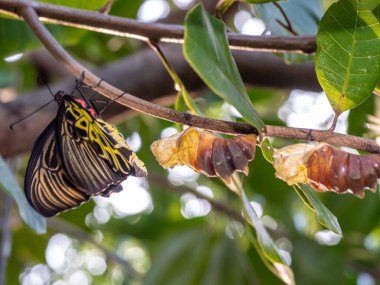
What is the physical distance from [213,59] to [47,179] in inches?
16.9

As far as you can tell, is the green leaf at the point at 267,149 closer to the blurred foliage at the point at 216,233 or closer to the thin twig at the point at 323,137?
the thin twig at the point at 323,137

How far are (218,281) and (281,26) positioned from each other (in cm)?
132

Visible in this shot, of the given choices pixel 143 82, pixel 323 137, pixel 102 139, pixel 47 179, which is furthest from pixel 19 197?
pixel 143 82

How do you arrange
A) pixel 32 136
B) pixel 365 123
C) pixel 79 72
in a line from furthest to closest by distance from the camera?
pixel 32 136, pixel 365 123, pixel 79 72

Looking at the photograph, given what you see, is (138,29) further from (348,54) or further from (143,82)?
(143,82)

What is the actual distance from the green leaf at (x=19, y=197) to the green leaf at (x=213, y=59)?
0.48 m

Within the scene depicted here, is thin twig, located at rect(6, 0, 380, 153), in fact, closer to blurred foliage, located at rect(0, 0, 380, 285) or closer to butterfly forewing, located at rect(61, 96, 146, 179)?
butterfly forewing, located at rect(61, 96, 146, 179)

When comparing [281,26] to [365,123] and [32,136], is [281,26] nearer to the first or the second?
[365,123]

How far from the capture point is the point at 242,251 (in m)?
2.53

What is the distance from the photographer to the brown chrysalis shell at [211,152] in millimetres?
832

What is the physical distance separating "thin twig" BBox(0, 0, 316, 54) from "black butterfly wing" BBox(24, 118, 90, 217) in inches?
6.5

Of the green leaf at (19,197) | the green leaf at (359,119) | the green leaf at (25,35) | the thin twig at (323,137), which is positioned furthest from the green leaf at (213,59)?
the green leaf at (25,35)

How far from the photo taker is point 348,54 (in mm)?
975

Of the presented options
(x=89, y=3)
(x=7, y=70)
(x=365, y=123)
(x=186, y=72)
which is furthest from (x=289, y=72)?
(x=7, y=70)
